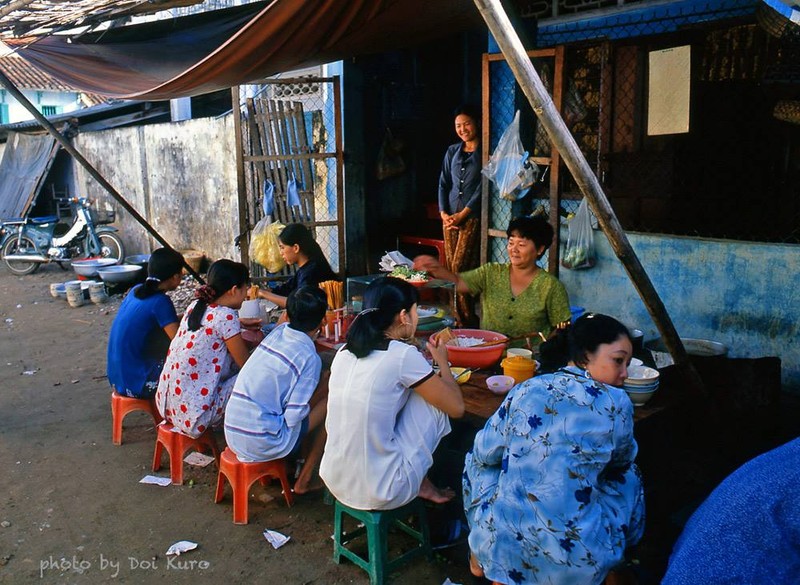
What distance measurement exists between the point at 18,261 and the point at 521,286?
34.1ft

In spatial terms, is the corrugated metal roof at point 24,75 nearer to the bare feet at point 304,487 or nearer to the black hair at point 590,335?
the bare feet at point 304,487

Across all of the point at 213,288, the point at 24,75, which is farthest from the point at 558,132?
the point at 24,75

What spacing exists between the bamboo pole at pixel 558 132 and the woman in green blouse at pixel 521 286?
1.17 m

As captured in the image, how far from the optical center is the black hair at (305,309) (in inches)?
133

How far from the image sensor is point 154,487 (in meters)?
4.05

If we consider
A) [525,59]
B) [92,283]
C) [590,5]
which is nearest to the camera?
[525,59]

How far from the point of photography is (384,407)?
279 cm

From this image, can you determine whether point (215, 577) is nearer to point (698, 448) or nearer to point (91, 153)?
point (698, 448)

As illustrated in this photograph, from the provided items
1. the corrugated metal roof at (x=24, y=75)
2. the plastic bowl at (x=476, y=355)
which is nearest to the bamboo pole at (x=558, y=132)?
the plastic bowl at (x=476, y=355)

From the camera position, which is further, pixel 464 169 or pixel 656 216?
pixel 464 169

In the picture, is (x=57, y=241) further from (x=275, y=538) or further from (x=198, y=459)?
(x=275, y=538)

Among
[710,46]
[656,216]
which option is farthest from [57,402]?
[710,46]

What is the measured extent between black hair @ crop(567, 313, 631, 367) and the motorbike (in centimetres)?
1023

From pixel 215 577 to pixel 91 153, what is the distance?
12258 millimetres
